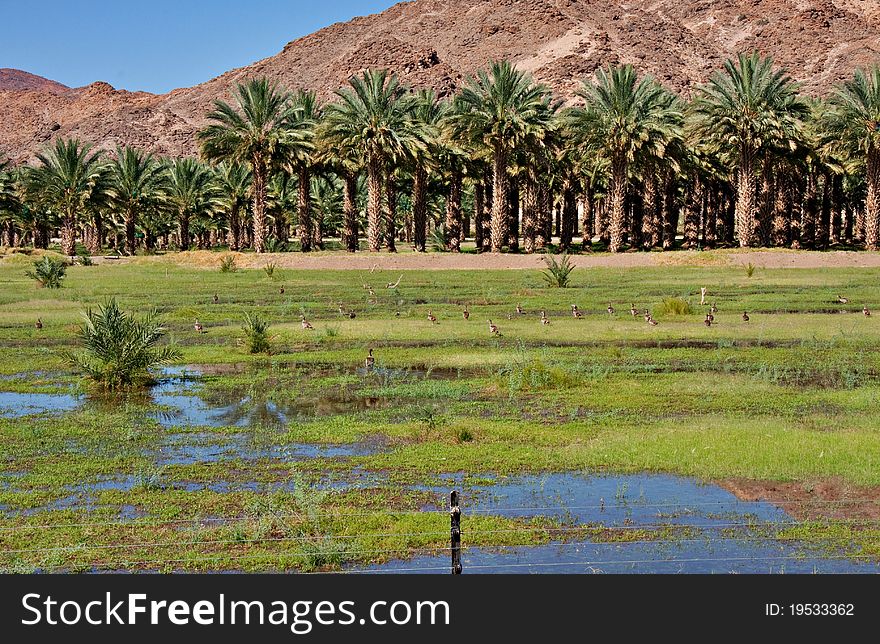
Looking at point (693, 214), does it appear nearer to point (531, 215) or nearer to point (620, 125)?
point (531, 215)

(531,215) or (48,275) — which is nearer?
(48,275)

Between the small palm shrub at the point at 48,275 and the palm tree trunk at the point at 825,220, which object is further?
the palm tree trunk at the point at 825,220

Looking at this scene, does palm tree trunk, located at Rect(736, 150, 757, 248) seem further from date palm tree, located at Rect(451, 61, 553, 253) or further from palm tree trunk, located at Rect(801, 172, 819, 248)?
date palm tree, located at Rect(451, 61, 553, 253)

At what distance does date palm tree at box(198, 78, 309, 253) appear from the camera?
63562 millimetres

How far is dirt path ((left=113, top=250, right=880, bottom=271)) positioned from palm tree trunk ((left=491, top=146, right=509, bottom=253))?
16.5ft

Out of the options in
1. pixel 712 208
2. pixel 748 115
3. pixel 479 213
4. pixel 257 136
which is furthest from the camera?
pixel 712 208

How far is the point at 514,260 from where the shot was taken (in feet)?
196

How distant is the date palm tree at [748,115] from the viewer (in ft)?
200

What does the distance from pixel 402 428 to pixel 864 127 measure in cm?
5093

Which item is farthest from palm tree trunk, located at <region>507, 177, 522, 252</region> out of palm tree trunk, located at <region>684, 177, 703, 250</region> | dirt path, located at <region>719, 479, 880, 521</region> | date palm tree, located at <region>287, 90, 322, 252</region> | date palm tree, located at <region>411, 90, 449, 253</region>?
dirt path, located at <region>719, 479, 880, 521</region>

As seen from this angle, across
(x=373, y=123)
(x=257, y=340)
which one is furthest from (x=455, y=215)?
(x=257, y=340)

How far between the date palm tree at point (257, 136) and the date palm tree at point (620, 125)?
15.9m

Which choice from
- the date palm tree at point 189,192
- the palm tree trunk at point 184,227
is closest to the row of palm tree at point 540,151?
the date palm tree at point 189,192

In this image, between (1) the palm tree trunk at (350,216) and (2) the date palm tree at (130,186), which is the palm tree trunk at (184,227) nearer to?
(2) the date palm tree at (130,186)
